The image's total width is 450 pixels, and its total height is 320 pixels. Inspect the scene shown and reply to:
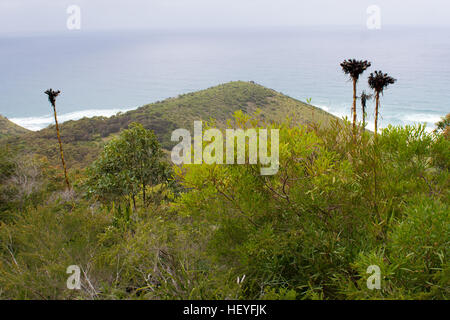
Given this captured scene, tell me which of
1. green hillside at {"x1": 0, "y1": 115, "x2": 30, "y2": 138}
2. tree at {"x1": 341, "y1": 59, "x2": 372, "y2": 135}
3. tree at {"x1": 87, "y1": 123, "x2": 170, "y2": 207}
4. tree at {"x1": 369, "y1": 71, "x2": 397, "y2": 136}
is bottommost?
green hillside at {"x1": 0, "y1": 115, "x2": 30, "y2": 138}

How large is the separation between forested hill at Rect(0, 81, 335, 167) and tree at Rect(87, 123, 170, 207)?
958 inches

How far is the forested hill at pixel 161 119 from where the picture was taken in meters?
38.2

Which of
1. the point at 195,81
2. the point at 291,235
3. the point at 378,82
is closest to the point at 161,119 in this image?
the point at 378,82

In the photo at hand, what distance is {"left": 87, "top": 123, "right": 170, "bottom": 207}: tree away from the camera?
32.8ft

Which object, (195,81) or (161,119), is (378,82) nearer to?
(161,119)

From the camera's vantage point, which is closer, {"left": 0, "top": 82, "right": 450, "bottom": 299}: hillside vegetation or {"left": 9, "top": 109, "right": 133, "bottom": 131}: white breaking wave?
{"left": 0, "top": 82, "right": 450, "bottom": 299}: hillside vegetation

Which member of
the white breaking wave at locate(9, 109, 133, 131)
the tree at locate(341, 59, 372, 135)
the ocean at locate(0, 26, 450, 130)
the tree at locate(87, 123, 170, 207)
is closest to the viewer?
the tree at locate(87, 123, 170, 207)

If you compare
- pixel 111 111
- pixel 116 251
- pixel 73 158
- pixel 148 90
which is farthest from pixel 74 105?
pixel 116 251

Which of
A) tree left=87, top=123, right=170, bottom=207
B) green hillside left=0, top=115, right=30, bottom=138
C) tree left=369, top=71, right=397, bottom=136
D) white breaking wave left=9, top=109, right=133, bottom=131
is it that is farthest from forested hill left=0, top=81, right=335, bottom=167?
white breaking wave left=9, top=109, right=133, bottom=131

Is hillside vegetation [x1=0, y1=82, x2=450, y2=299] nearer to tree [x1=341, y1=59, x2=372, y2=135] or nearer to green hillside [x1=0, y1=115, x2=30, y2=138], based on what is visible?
tree [x1=341, y1=59, x2=372, y2=135]

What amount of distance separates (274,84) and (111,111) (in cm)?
5613

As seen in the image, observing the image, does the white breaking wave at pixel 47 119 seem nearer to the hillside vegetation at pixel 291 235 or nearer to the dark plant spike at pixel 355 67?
the dark plant spike at pixel 355 67

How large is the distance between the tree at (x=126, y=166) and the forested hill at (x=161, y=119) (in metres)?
24.3
